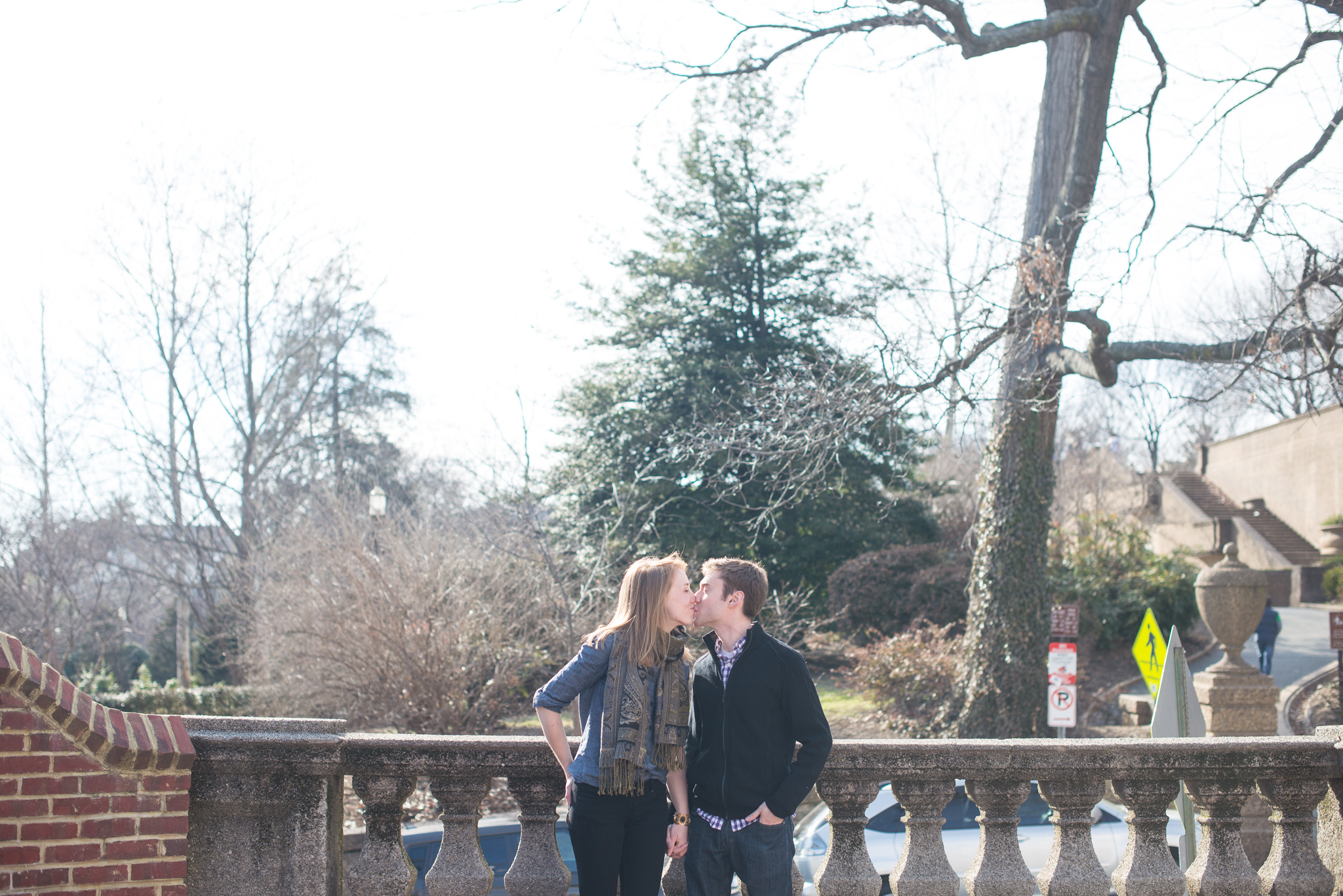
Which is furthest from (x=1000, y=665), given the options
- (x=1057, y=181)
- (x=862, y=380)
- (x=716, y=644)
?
(x=716, y=644)

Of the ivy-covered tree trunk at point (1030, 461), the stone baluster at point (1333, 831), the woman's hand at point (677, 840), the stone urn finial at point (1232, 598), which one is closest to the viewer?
the woman's hand at point (677, 840)

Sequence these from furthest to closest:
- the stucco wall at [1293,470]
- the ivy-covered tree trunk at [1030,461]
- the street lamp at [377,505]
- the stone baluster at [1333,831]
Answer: the stucco wall at [1293,470], the street lamp at [377,505], the ivy-covered tree trunk at [1030,461], the stone baluster at [1333,831]

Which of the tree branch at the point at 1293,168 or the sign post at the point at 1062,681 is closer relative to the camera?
the tree branch at the point at 1293,168

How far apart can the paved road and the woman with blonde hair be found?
15653 mm

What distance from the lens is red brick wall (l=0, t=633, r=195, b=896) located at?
119 inches

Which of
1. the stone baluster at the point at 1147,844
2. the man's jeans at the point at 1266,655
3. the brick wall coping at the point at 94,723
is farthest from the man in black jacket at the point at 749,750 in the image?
the man's jeans at the point at 1266,655

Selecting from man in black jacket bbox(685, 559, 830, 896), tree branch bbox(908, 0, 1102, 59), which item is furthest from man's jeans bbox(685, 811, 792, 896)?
tree branch bbox(908, 0, 1102, 59)

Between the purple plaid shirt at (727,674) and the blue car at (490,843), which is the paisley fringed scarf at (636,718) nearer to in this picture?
the purple plaid shirt at (727,674)

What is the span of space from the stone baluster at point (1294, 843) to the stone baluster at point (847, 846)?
1.14 meters

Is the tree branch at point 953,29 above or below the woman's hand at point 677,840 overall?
above

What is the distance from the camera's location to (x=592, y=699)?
11.2 ft

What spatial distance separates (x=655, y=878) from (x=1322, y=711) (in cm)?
1586

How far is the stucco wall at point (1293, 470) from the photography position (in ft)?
110

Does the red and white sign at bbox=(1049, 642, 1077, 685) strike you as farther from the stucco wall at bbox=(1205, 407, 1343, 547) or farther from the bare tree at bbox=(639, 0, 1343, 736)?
the stucco wall at bbox=(1205, 407, 1343, 547)
